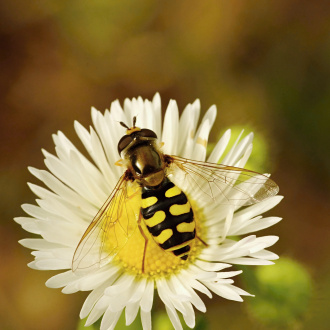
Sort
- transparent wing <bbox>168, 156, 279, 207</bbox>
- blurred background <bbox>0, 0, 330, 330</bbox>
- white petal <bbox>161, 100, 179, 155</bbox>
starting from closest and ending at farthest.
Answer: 1. transparent wing <bbox>168, 156, 279, 207</bbox>
2. white petal <bbox>161, 100, 179, 155</bbox>
3. blurred background <bbox>0, 0, 330, 330</bbox>

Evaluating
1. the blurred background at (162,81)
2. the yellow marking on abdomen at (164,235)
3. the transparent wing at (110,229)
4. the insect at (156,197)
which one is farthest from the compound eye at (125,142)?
the blurred background at (162,81)

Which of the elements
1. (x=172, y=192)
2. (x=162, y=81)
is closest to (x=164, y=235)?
(x=172, y=192)

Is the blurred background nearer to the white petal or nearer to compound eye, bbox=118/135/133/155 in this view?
the white petal

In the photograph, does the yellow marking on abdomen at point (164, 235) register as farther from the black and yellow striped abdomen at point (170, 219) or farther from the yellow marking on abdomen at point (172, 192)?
the yellow marking on abdomen at point (172, 192)

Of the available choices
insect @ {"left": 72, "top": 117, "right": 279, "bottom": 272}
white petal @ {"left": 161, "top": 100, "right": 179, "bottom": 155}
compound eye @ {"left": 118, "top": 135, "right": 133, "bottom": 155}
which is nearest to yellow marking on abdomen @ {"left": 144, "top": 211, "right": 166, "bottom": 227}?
insect @ {"left": 72, "top": 117, "right": 279, "bottom": 272}

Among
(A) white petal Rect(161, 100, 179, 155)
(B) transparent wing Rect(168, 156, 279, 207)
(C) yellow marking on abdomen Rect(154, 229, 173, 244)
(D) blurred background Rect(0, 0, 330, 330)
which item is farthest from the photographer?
(D) blurred background Rect(0, 0, 330, 330)

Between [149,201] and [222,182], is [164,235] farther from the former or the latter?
[222,182]
